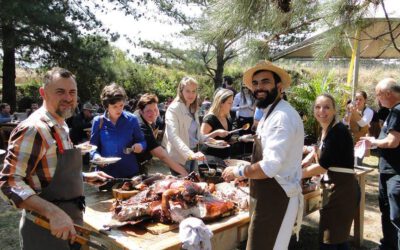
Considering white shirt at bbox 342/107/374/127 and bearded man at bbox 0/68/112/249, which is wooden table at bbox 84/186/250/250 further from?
white shirt at bbox 342/107/374/127

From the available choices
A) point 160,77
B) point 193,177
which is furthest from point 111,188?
point 160,77

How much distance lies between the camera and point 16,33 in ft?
29.3

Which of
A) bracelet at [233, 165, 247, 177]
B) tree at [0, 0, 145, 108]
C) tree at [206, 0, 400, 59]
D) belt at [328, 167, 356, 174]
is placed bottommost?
belt at [328, 167, 356, 174]

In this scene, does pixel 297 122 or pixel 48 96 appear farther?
→ pixel 297 122

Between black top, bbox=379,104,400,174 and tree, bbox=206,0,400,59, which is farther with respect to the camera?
black top, bbox=379,104,400,174

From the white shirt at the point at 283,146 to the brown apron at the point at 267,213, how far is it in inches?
2.1

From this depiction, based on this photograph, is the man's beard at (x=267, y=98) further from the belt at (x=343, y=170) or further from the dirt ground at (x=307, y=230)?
the dirt ground at (x=307, y=230)

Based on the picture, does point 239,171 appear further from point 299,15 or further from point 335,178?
point 299,15

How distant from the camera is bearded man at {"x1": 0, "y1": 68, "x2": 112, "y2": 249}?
5.04 feet

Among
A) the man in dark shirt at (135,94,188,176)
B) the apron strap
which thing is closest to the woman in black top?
the man in dark shirt at (135,94,188,176)

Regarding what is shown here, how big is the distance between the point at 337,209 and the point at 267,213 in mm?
942

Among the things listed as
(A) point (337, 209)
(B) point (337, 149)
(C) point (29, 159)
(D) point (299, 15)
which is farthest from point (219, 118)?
(C) point (29, 159)

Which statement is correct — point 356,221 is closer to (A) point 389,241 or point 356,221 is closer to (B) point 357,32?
(A) point 389,241

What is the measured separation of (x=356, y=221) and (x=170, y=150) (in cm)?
212
